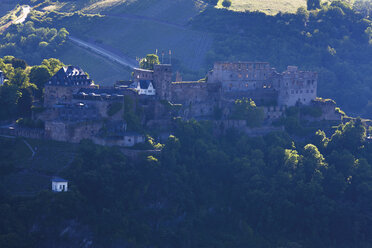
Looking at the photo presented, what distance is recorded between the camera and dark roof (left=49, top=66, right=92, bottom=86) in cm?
10819

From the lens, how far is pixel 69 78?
108750 mm

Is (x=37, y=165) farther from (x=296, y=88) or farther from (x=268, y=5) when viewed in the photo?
(x=268, y=5)

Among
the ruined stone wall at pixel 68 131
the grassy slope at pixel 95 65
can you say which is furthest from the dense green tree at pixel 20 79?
the grassy slope at pixel 95 65

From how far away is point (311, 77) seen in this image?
Answer: 122750 mm

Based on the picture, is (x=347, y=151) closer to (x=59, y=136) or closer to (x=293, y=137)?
(x=293, y=137)

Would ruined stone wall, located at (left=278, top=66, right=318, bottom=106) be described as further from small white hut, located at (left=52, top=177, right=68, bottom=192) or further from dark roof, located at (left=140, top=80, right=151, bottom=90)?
small white hut, located at (left=52, top=177, right=68, bottom=192)

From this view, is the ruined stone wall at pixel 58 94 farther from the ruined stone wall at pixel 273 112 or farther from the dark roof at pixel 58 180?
the ruined stone wall at pixel 273 112

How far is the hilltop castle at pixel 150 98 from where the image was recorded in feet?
342

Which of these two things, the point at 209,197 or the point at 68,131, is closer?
the point at 68,131

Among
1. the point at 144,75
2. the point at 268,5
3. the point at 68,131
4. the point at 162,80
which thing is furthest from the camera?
the point at 268,5

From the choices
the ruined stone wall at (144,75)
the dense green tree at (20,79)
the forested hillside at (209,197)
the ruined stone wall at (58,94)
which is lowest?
the forested hillside at (209,197)

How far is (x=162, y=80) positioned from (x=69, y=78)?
9.79 m

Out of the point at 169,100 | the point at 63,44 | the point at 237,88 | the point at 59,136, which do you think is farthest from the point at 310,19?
the point at 59,136

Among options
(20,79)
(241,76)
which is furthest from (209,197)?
(20,79)
